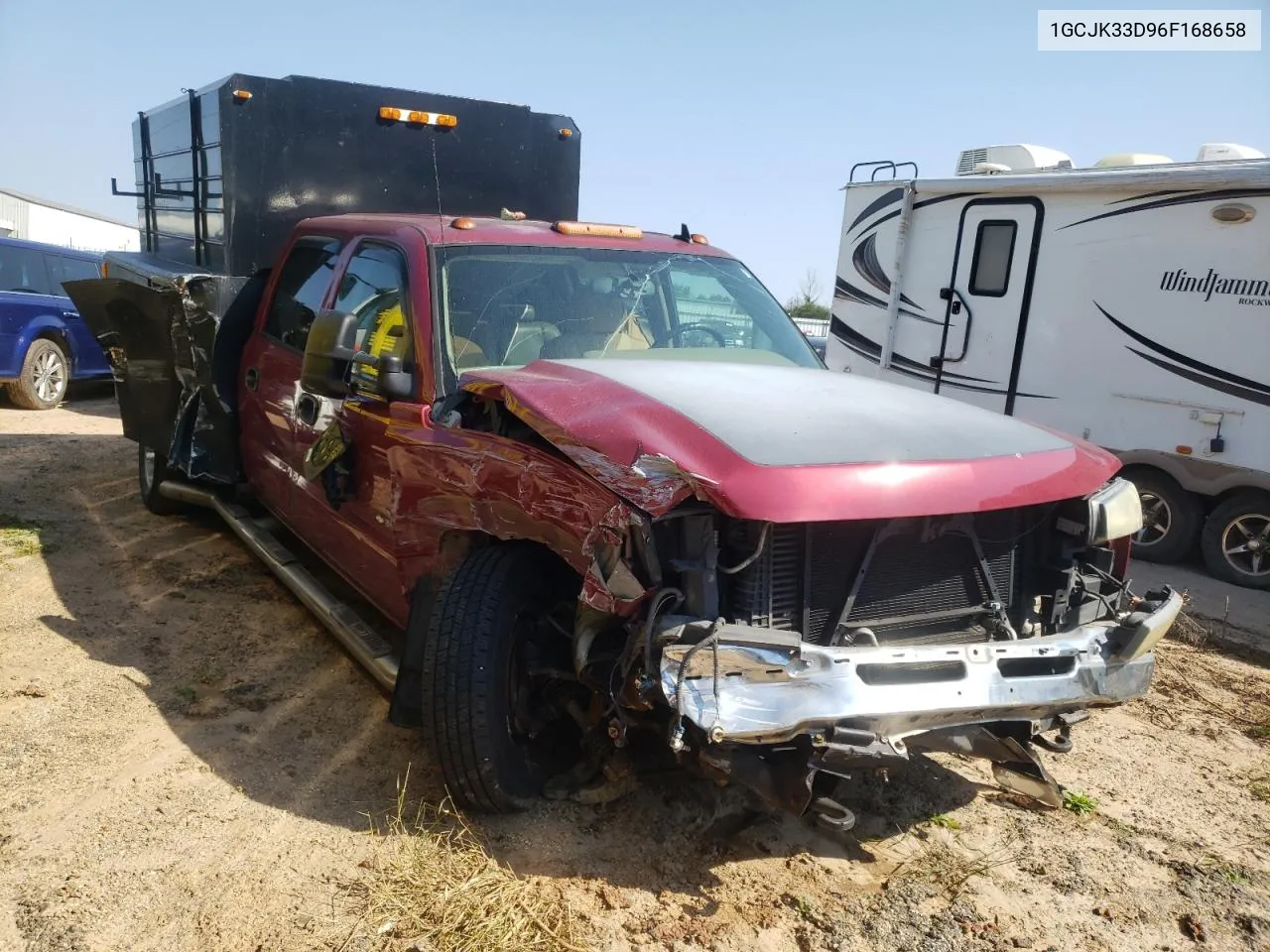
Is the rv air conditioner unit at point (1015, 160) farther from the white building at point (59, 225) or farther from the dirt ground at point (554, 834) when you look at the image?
the white building at point (59, 225)

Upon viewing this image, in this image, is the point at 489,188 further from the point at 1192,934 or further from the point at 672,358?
the point at 1192,934

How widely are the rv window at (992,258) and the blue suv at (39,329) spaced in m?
8.76

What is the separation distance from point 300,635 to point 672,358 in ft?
7.73

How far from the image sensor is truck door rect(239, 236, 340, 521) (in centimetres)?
474

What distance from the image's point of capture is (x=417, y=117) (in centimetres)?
643

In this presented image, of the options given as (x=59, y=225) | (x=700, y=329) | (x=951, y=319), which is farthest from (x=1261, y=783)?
(x=59, y=225)

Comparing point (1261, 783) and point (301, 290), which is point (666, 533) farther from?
point (301, 290)

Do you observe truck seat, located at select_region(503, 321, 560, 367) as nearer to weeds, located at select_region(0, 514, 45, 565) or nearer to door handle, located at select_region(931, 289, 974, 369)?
weeds, located at select_region(0, 514, 45, 565)

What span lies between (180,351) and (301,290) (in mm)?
1373

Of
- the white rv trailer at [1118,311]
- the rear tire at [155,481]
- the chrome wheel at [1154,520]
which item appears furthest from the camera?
the chrome wheel at [1154,520]

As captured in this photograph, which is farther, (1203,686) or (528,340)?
(1203,686)

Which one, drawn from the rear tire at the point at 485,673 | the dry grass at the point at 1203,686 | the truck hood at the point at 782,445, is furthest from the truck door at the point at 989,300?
the rear tire at the point at 485,673

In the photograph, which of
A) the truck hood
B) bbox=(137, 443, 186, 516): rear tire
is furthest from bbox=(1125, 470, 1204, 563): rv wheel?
bbox=(137, 443, 186, 516): rear tire

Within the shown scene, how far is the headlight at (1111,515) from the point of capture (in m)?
3.25
